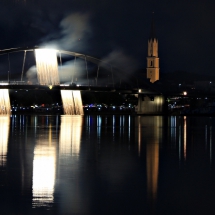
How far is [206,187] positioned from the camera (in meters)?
18.5

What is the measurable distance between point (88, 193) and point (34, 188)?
5.03ft

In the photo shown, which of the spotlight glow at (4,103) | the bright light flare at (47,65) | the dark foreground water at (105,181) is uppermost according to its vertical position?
the bright light flare at (47,65)

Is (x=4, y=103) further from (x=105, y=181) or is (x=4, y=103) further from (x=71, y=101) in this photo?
(x=105, y=181)

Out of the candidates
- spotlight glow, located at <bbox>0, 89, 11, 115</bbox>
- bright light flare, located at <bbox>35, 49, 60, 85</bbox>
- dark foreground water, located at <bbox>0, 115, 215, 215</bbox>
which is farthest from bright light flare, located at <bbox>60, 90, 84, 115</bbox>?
dark foreground water, located at <bbox>0, 115, 215, 215</bbox>

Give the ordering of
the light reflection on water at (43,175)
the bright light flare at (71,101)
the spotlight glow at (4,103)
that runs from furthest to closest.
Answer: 1. the bright light flare at (71,101)
2. the spotlight glow at (4,103)
3. the light reflection on water at (43,175)

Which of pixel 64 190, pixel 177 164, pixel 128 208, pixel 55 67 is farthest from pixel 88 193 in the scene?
pixel 55 67

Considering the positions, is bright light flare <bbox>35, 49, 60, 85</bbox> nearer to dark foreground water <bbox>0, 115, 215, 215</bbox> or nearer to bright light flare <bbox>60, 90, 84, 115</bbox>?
bright light flare <bbox>60, 90, 84, 115</bbox>

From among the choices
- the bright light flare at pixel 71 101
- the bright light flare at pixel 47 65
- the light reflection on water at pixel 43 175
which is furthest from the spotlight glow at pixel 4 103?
the light reflection on water at pixel 43 175

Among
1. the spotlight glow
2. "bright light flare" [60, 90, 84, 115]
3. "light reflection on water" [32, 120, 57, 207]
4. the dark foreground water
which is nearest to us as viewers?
the dark foreground water

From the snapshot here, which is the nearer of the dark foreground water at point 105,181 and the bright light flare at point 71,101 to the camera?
the dark foreground water at point 105,181

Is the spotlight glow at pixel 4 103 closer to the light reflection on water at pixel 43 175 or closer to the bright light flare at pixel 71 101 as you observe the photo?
the bright light flare at pixel 71 101

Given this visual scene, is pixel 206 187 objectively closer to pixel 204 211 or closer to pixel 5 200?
pixel 204 211

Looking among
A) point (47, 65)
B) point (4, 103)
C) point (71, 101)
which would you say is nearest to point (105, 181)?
point (4, 103)

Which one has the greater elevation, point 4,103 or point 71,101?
point 71,101
